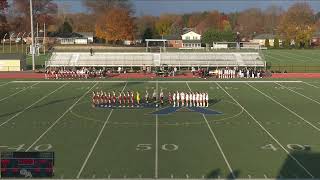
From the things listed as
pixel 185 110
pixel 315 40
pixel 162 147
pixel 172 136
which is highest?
pixel 315 40

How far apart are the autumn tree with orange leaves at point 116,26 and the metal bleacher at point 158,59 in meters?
35.2

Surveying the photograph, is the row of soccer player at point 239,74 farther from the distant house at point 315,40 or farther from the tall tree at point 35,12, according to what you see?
the distant house at point 315,40

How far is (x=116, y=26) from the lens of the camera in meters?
80.8

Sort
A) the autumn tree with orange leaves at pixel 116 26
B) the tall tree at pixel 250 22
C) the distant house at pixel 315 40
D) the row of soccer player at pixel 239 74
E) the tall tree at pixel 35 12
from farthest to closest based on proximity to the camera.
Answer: the tall tree at pixel 250 22
the distant house at pixel 315 40
the tall tree at pixel 35 12
the autumn tree with orange leaves at pixel 116 26
the row of soccer player at pixel 239 74

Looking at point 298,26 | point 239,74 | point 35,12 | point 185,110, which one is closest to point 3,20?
point 35,12

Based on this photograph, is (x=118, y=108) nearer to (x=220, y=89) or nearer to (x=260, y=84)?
(x=220, y=89)

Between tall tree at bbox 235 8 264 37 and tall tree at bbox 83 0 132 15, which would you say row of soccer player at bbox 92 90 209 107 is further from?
tall tree at bbox 235 8 264 37

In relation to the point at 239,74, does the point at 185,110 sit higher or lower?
lower

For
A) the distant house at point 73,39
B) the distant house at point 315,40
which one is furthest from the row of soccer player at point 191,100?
the distant house at point 315,40

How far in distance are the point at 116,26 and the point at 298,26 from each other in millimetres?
35615

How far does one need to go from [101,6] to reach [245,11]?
228ft

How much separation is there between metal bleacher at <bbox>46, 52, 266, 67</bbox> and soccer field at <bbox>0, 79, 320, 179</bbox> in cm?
1542

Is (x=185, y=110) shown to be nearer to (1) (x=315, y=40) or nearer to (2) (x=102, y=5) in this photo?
(2) (x=102, y=5)

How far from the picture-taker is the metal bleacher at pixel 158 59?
145 feet
